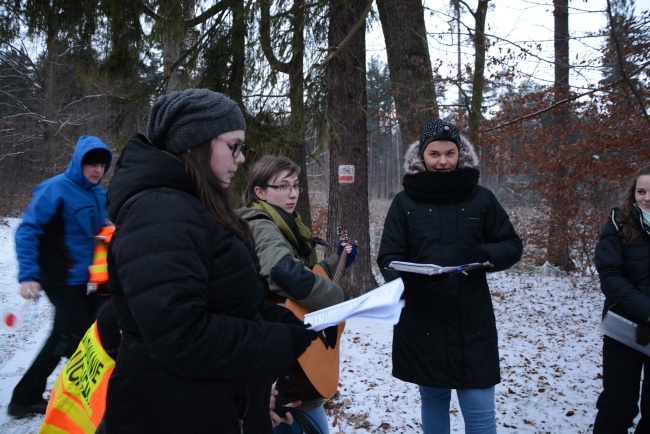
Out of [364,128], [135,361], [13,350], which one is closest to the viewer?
[135,361]

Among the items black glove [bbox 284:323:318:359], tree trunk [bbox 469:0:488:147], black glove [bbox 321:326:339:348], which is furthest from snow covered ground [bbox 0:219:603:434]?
tree trunk [bbox 469:0:488:147]

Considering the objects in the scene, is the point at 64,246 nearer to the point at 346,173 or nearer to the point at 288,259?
the point at 288,259

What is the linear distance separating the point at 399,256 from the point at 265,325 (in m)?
1.42

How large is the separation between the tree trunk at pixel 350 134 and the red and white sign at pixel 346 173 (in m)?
0.05

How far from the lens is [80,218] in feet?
11.1

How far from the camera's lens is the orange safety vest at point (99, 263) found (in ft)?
10.5

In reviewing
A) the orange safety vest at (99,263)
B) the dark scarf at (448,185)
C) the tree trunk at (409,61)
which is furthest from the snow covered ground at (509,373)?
the tree trunk at (409,61)

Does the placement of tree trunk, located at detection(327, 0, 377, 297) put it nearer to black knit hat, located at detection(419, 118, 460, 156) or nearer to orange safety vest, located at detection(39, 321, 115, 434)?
black knit hat, located at detection(419, 118, 460, 156)

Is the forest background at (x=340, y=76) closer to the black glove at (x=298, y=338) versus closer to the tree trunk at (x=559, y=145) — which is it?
the tree trunk at (x=559, y=145)

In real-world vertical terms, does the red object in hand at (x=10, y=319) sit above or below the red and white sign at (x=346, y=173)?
below

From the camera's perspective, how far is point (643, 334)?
2734 millimetres

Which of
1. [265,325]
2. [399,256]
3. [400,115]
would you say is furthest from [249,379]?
[400,115]

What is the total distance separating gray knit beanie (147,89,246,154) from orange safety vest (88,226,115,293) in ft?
6.06

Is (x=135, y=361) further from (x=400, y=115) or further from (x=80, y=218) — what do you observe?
(x=400, y=115)
